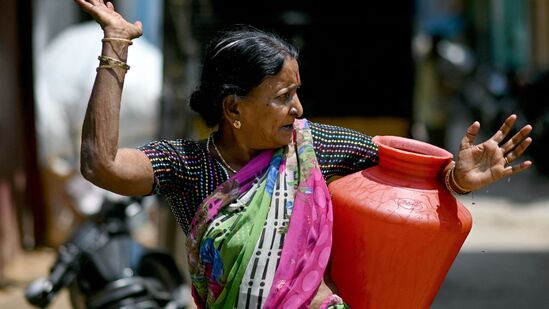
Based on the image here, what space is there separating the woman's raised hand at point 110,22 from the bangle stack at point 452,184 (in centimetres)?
92

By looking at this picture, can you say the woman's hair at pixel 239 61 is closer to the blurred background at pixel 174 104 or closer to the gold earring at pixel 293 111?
the gold earring at pixel 293 111

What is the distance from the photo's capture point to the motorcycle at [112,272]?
14.0ft

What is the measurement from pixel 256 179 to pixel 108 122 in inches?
17.3

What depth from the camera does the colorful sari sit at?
2363 mm

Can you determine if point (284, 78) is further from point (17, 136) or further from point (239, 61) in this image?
point (17, 136)

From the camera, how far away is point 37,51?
7.27 meters

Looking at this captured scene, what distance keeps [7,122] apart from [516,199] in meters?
5.61

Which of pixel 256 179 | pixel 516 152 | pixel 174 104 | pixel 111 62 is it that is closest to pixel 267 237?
pixel 256 179

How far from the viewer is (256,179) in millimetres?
2436

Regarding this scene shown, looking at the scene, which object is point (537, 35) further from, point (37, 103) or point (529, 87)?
point (37, 103)

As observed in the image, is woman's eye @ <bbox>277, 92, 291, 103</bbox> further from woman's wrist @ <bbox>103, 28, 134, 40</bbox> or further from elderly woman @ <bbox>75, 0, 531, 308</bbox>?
woman's wrist @ <bbox>103, 28, 134, 40</bbox>

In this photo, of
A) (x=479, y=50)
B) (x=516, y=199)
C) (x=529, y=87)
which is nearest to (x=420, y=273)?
(x=516, y=199)

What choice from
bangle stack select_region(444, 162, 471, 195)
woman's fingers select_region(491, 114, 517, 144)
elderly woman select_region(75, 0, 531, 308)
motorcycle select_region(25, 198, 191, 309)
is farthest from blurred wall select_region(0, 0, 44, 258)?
woman's fingers select_region(491, 114, 517, 144)

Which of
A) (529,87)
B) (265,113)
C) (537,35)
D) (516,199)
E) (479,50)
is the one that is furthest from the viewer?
(479,50)
